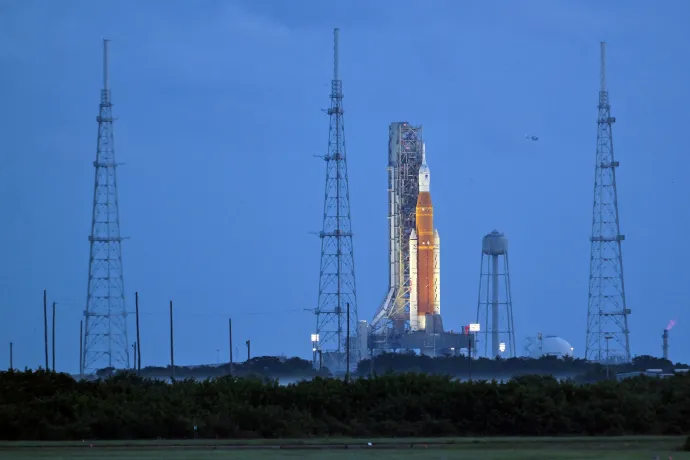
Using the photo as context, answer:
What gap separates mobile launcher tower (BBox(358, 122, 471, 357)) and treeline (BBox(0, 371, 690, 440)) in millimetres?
67500

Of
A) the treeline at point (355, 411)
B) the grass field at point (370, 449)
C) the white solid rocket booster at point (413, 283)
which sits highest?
the white solid rocket booster at point (413, 283)

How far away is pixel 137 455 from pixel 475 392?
11.0 metres

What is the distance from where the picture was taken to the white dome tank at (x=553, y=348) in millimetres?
106938

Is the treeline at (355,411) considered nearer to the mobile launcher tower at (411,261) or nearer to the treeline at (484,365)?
the treeline at (484,365)

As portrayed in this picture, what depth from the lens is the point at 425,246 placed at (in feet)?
339

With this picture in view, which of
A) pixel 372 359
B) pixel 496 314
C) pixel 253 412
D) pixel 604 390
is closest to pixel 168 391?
pixel 253 412

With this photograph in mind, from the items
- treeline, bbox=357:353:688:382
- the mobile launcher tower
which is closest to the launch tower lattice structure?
the mobile launcher tower

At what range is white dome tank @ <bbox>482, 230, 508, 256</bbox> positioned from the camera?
105 m

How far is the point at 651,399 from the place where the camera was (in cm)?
3459

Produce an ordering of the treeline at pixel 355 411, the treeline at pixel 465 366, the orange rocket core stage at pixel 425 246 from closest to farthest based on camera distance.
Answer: the treeline at pixel 355 411 → the treeline at pixel 465 366 → the orange rocket core stage at pixel 425 246

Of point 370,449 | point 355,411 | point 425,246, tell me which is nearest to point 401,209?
point 425,246

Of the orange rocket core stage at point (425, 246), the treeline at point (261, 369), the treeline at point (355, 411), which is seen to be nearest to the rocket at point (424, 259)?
the orange rocket core stage at point (425, 246)

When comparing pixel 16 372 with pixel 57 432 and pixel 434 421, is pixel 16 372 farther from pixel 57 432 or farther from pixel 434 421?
pixel 434 421

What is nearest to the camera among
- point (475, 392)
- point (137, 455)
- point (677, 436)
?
point (137, 455)
